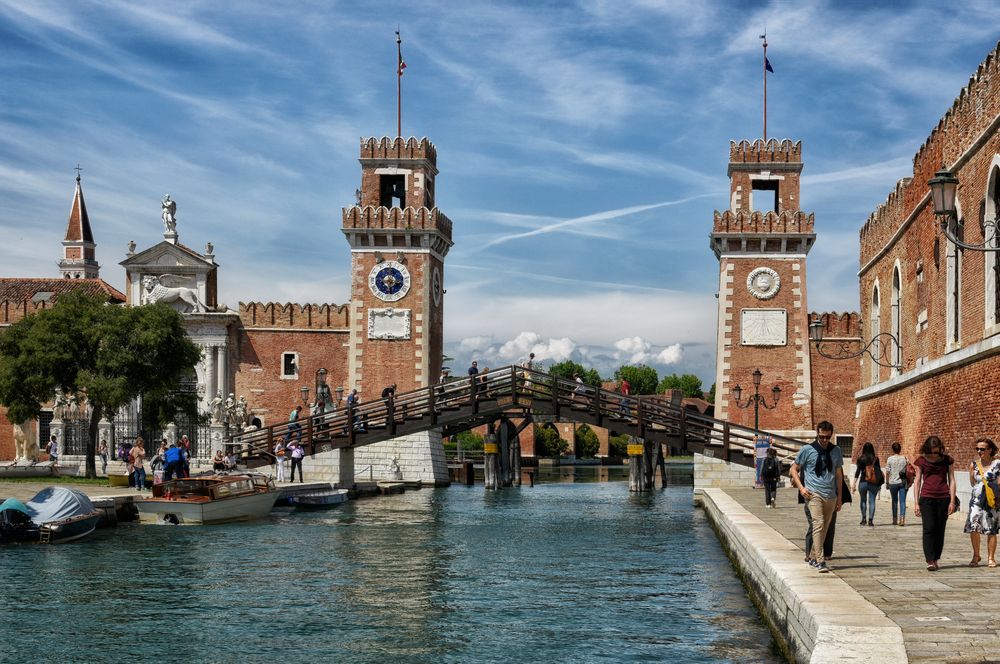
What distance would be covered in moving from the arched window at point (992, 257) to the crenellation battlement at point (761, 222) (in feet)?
86.8

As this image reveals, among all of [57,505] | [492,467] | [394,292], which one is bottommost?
[492,467]

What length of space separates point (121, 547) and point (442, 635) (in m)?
10.6

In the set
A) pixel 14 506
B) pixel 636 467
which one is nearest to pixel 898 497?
pixel 14 506

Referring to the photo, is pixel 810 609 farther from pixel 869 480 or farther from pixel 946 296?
pixel 946 296

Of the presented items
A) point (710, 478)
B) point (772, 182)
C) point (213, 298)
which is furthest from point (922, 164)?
point (213, 298)

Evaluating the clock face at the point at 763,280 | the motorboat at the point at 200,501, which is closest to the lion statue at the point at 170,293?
the clock face at the point at 763,280

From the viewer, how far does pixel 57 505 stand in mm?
23266

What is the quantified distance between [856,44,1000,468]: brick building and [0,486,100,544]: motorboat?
16150mm

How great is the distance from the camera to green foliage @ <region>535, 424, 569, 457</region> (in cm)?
9056

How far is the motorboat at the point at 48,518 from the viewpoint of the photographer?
22656 millimetres

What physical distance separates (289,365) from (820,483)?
1577 inches

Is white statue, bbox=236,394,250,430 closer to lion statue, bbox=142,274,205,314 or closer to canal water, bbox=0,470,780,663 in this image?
lion statue, bbox=142,274,205,314

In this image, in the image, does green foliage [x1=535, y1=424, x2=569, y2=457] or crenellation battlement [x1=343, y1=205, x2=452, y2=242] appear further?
green foliage [x1=535, y1=424, x2=569, y2=457]

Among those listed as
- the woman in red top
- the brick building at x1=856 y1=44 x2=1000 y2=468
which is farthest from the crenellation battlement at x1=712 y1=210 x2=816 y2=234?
the woman in red top
